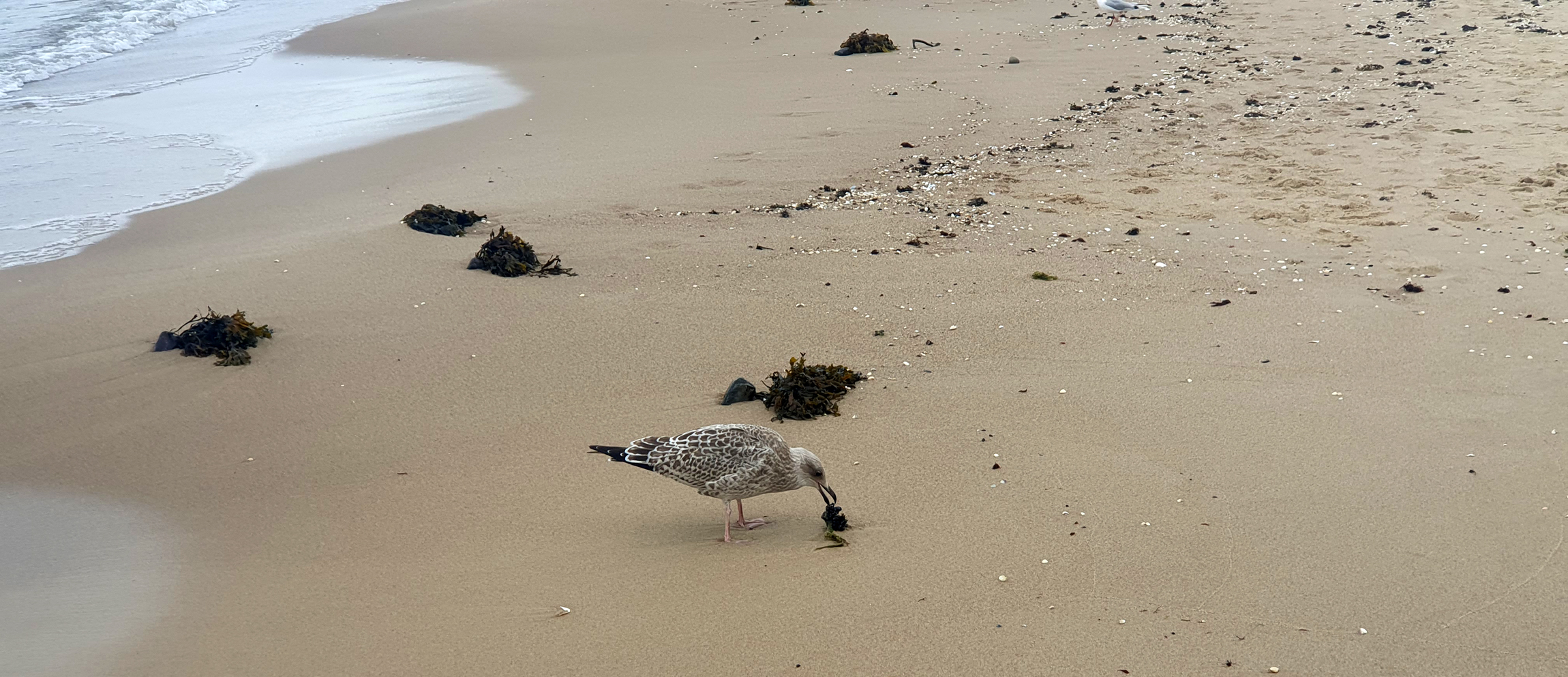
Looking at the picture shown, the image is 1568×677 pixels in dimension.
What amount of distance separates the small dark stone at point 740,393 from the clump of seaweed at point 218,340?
3080 millimetres

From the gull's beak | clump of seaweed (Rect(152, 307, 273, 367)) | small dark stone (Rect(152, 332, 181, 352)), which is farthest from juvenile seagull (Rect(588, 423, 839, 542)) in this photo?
small dark stone (Rect(152, 332, 181, 352))

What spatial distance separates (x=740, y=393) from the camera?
633cm

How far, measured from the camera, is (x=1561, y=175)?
30.7 ft

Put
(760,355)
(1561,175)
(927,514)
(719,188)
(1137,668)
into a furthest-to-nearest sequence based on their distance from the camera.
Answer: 1. (719,188)
2. (1561,175)
3. (760,355)
4. (927,514)
5. (1137,668)

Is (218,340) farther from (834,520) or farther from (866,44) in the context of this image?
(866,44)

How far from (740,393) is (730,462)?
151cm

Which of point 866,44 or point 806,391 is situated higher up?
point 866,44

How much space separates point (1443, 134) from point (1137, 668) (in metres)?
9.03

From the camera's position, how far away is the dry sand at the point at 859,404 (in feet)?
14.2

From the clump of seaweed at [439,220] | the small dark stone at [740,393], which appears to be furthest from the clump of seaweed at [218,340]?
the small dark stone at [740,393]

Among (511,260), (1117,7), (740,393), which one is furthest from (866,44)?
(740,393)

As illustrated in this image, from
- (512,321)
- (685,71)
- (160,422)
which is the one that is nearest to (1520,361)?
(512,321)

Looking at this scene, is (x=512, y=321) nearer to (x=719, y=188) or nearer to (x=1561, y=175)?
(x=719, y=188)

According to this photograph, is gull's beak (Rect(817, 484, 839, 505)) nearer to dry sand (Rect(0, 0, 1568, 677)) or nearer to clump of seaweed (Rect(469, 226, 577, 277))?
dry sand (Rect(0, 0, 1568, 677))
